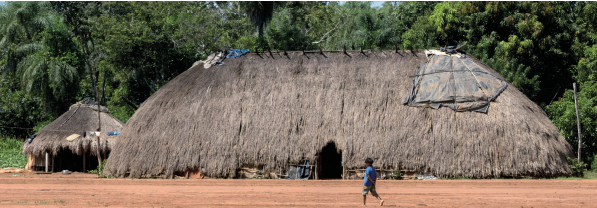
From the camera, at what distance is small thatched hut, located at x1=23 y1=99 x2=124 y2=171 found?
19.9 metres

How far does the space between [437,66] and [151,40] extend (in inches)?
504

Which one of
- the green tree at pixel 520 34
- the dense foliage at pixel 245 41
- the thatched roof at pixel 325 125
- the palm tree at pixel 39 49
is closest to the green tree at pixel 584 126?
the dense foliage at pixel 245 41

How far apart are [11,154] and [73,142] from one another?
664 centimetres

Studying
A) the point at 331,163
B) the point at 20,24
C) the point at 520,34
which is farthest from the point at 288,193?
the point at 20,24

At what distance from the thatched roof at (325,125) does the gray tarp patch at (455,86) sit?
235mm

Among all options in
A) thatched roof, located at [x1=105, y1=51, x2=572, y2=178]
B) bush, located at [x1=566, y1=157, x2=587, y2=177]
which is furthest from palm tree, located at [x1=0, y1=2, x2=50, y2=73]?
bush, located at [x1=566, y1=157, x2=587, y2=177]

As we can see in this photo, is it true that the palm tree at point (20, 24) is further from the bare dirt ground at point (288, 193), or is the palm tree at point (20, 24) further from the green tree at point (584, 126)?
the green tree at point (584, 126)

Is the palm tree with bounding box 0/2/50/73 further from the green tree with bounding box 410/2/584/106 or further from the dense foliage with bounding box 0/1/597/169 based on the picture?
the green tree with bounding box 410/2/584/106

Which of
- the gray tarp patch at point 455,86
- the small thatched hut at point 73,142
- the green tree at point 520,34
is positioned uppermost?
the green tree at point 520,34

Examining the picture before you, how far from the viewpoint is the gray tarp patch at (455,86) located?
14992mm

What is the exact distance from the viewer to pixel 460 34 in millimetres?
23219

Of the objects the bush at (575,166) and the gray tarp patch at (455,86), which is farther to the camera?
the gray tarp patch at (455,86)

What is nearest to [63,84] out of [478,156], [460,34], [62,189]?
[62,189]

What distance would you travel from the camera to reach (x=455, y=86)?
50.6 feet
